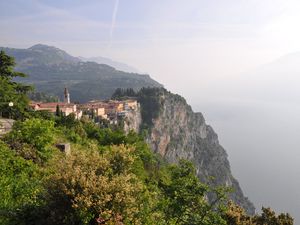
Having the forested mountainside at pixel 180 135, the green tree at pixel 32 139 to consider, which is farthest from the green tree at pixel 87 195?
the forested mountainside at pixel 180 135

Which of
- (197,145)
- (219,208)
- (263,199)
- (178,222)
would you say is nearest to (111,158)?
(178,222)

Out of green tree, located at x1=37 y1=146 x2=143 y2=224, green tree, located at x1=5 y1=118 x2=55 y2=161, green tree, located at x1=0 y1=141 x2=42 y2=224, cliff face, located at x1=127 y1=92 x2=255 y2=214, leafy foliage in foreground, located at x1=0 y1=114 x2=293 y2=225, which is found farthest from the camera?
cliff face, located at x1=127 y1=92 x2=255 y2=214

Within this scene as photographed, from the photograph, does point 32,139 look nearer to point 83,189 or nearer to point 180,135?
point 83,189

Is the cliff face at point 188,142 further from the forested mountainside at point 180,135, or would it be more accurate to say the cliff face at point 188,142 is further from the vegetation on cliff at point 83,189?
the vegetation on cliff at point 83,189

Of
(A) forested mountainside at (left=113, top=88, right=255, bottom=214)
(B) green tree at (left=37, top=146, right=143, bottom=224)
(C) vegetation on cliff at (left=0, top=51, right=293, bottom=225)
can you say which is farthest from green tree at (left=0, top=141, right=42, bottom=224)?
(A) forested mountainside at (left=113, top=88, right=255, bottom=214)

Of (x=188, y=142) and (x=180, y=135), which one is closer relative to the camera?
(x=180, y=135)

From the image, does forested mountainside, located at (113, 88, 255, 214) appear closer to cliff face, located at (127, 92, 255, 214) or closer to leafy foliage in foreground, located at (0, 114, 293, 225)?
cliff face, located at (127, 92, 255, 214)

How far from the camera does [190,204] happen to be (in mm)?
13219

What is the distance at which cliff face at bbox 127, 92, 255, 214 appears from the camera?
4963 inches

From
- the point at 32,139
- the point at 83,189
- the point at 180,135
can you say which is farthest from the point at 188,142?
the point at 83,189

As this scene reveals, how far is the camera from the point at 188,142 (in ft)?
471

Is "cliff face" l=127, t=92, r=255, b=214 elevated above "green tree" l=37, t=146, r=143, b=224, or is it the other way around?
"green tree" l=37, t=146, r=143, b=224

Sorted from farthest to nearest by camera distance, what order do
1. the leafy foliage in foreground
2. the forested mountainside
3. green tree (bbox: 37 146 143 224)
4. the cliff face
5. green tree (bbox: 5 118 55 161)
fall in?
the cliff face → the forested mountainside → green tree (bbox: 5 118 55 161) → the leafy foliage in foreground → green tree (bbox: 37 146 143 224)

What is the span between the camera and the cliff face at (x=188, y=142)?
414 feet
